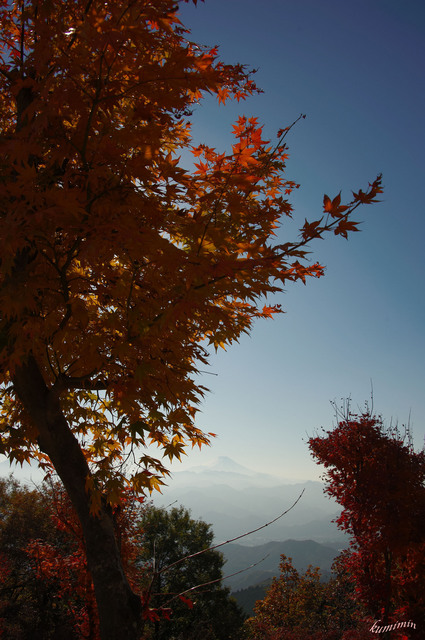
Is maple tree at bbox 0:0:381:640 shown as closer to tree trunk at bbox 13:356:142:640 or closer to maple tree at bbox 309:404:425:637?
tree trunk at bbox 13:356:142:640

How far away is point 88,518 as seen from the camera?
2867 mm

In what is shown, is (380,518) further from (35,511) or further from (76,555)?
(35,511)

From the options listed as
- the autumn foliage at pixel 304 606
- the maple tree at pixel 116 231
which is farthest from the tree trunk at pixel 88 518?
the autumn foliage at pixel 304 606

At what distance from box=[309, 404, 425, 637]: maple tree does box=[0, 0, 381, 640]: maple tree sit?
758cm

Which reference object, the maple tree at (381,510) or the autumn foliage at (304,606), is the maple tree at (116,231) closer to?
the maple tree at (381,510)

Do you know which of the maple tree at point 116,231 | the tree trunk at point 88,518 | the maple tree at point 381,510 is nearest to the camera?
the maple tree at point 116,231

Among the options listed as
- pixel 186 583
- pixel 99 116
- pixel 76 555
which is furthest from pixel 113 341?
pixel 186 583

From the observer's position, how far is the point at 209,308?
2348mm

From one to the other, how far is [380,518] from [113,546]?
817 cm

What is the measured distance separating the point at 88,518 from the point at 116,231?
2.37 metres

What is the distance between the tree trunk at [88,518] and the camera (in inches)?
104

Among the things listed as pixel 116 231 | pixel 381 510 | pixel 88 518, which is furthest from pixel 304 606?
pixel 116 231

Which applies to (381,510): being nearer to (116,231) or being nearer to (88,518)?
(88,518)

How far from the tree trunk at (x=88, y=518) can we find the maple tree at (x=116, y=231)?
0.01m
